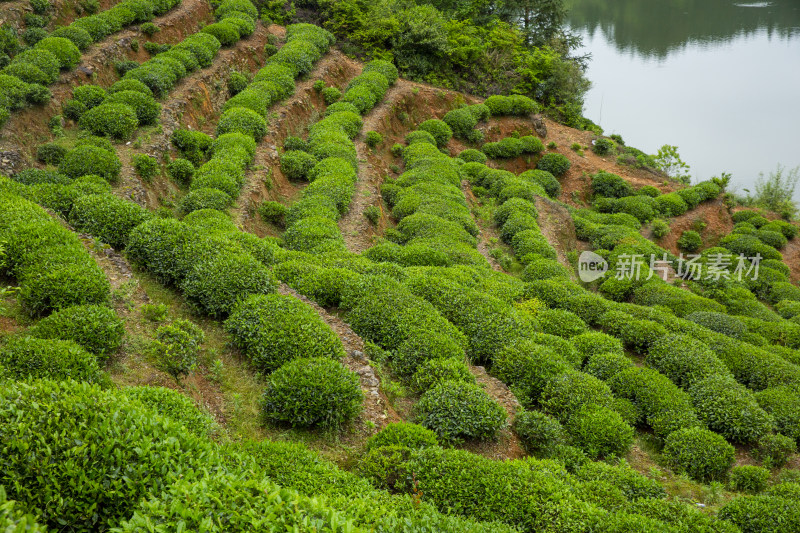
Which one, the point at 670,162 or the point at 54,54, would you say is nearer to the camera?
the point at 54,54

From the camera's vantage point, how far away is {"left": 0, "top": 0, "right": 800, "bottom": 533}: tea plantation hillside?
6.00 m

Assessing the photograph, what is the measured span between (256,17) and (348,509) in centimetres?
3670

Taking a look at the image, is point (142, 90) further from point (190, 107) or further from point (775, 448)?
point (775, 448)

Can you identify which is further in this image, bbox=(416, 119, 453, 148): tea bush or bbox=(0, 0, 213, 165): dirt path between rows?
bbox=(416, 119, 453, 148): tea bush

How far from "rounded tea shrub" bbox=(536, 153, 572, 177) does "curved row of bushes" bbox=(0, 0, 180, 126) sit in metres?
27.1

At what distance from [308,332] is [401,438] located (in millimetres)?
3028

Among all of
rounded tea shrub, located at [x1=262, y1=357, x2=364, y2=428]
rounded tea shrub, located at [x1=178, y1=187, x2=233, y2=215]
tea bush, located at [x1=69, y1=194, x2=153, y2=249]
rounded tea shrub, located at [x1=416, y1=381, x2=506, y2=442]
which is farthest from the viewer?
rounded tea shrub, located at [x1=178, y1=187, x2=233, y2=215]

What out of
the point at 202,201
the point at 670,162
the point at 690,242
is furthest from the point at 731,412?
the point at 670,162

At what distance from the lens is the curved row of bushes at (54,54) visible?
1670cm

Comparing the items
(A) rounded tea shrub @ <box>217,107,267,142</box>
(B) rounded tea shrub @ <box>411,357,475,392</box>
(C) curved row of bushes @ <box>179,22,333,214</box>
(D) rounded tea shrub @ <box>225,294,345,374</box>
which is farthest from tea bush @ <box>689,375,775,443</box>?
(A) rounded tea shrub @ <box>217,107,267,142</box>

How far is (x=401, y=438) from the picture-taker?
29.4ft

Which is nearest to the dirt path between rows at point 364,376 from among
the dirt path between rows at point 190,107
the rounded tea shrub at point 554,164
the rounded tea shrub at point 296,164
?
the dirt path between rows at point 190,107

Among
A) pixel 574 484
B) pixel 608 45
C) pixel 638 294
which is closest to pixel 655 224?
pixel 638 294

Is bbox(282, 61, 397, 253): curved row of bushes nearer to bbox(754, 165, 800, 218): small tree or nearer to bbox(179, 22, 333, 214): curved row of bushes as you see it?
bbox(179, 22, 333, 214): curved row of bushes
